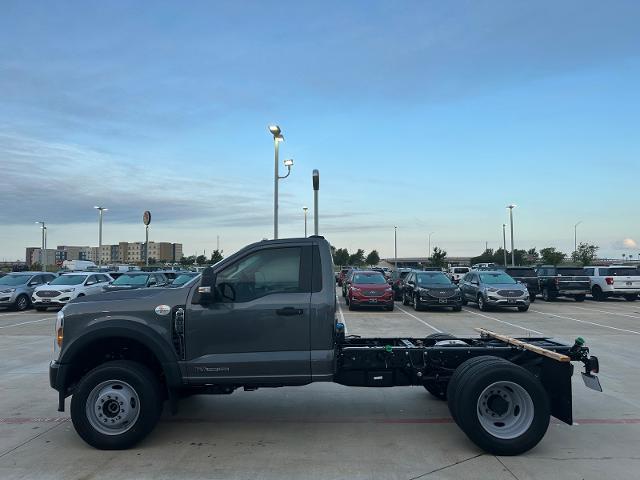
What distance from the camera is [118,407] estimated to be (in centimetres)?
546

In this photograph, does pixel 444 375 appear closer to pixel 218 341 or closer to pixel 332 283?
pixel 332 283

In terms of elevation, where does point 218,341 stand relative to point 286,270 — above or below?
below

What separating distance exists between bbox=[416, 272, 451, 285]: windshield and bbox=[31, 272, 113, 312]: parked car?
43.0 feet

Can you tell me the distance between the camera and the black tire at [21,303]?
23.1 meters

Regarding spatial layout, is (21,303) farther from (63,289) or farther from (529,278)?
(529,278)

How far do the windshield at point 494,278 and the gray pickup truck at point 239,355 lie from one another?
54.5 ft

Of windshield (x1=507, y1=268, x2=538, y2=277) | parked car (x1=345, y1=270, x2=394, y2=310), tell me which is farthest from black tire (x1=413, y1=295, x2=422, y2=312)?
windshield (x1=507, y1=268, x2=538, y2=277)

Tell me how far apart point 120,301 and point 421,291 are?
1664 centimetres

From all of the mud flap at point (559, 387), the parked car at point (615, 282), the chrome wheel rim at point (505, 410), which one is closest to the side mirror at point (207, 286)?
the chrome wheel rim at point (505, 410)

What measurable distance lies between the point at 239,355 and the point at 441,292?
16.3 m

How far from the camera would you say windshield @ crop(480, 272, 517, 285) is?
21.8 metres

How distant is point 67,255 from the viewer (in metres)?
121

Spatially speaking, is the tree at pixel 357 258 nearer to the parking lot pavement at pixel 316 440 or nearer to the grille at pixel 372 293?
the grille at pixel 372 293

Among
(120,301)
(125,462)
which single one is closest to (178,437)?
(125,462)
